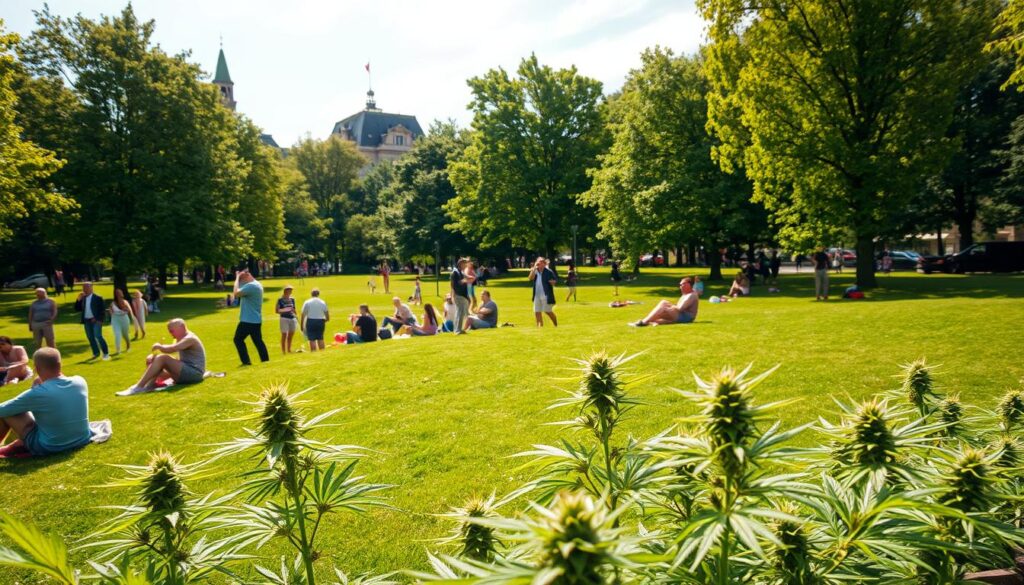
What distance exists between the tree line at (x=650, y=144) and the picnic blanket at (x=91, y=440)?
14.9 m

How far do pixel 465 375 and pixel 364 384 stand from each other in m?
1.80

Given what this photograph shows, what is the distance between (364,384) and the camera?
10.1 m

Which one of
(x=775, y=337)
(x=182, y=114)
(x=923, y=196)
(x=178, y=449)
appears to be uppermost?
(x=182, y=114)

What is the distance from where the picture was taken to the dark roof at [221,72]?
10275cm

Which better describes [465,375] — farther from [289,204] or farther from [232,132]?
[289,204]

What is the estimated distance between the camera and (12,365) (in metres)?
12.9

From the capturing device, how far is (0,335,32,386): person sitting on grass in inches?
507

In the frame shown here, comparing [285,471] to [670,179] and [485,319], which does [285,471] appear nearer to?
[485,319]

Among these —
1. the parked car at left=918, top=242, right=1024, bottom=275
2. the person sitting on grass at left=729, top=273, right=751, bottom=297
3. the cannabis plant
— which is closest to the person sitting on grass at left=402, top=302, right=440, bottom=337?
the cannabis plant

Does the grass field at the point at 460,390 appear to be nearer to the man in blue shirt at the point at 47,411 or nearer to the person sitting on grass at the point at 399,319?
the man in blue shirt at the point at 47,411

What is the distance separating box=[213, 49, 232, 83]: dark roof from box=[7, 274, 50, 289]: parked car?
55671mm

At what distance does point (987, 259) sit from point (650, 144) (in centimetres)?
2236

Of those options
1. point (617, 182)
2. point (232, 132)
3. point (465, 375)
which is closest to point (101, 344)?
point (465, 375)

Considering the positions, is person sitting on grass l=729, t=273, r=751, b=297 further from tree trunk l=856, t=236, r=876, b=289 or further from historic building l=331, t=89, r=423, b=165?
historic building l=331, t=89, r=423, b=165
